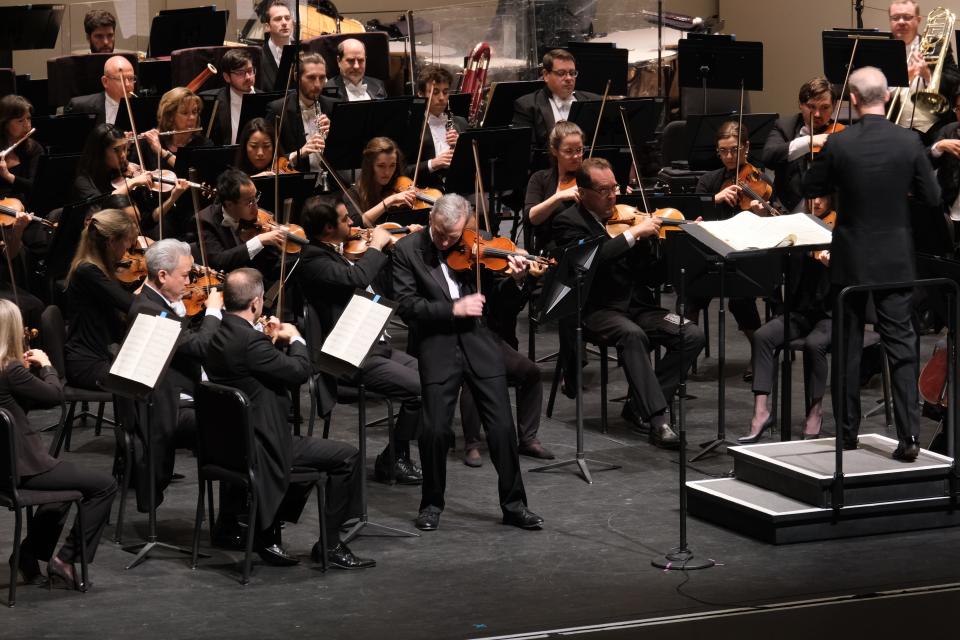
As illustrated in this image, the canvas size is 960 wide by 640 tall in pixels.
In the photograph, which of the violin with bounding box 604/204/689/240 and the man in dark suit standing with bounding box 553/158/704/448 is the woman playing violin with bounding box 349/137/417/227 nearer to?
the man in dark suit standing with bounding box 553/158/704/448

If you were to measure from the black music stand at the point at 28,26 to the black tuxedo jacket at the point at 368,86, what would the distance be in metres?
2.05

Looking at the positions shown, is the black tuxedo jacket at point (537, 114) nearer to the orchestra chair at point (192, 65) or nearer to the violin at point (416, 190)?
the violin at point (416, 190)

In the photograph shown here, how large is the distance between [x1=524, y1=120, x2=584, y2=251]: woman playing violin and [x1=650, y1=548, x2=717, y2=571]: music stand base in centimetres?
220

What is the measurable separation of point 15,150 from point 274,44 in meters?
1.73

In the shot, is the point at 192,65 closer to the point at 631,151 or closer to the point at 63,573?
the point at 631,151

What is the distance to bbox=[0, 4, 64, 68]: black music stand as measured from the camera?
926cm

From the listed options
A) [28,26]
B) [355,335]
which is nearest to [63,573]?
[355,335]

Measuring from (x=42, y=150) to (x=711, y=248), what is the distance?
13.3ft

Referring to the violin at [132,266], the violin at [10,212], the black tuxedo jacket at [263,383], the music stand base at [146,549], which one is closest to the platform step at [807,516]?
the black tuxedo jacket at [263,383]

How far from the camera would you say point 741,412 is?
732 centimetres

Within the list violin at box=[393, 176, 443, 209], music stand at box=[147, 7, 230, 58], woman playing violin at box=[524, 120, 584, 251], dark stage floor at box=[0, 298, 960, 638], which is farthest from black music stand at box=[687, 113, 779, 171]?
music stand at box=[147, 7, 230, 58]

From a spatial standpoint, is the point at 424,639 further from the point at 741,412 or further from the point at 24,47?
the point at 24,47

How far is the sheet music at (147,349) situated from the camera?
16.9 ft

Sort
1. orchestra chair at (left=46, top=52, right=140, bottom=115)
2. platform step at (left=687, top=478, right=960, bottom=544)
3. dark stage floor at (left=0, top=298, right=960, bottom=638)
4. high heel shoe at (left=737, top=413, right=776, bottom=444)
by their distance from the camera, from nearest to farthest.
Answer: dark stage floor at (left=0, top=298, right=960, bottom=638) → platform step at (left=687, top=478, right=960, bottom=544) → high heel shoe at (left=737, top=413, right=776, bottom=444) → orchestra chair at (left=46, top=52, right=140, bottom=115)
